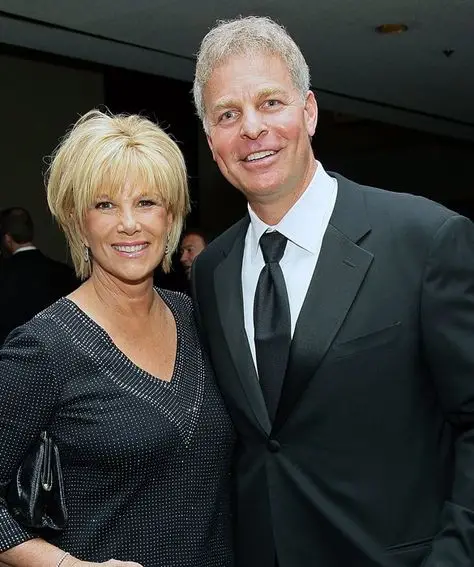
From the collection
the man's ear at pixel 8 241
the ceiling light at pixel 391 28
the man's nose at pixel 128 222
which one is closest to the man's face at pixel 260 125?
the man's nose at pixel 128 222

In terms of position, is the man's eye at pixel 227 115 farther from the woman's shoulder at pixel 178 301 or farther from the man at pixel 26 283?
the man at pixel 26 283

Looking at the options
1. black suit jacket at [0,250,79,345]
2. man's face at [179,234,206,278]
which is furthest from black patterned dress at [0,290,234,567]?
man's face at [179,234,206,278]

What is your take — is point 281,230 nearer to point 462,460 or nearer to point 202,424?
point 202,424

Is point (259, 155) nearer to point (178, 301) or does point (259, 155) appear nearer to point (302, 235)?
point (302, 235)

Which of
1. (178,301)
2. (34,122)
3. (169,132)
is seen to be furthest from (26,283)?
(169,132)

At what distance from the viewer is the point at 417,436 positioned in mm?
1882

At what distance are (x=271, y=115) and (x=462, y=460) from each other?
81 cm

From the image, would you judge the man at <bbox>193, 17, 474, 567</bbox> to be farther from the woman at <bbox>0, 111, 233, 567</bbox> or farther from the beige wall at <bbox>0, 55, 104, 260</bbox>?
the beige wall at <bbox>0, 55, 104, 260</bbox>

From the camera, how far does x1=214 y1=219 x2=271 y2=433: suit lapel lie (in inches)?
77.6

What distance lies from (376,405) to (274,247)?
0.41 meters

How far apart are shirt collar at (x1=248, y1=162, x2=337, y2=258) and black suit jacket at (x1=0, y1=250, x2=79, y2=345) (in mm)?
3586

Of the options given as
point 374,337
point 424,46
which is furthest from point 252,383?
point 424,46

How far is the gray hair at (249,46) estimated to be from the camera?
201 centimetres

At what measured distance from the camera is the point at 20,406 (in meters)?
1.92
